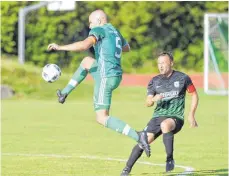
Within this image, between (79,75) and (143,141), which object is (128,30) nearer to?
(79,75)

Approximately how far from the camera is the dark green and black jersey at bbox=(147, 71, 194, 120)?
10.8m

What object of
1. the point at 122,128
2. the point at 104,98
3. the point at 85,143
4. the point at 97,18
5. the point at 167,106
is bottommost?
the point at 85,143

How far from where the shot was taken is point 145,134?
34.7 feet

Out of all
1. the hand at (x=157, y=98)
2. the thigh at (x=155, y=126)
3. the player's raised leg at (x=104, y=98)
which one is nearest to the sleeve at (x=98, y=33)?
the player's raised leg at (x=104, y=98)

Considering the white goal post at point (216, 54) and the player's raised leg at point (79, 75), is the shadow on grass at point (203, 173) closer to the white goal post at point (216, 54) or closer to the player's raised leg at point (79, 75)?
the player's raised leg at point (79, 75)

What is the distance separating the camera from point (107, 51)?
35.4 ft

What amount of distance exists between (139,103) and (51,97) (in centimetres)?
380

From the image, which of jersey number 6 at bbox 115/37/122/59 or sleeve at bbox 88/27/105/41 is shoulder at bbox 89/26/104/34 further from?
jersey number 6 at bbox 115/37/122/59

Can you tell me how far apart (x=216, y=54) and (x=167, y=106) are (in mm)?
23480

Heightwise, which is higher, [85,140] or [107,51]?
[107,51]

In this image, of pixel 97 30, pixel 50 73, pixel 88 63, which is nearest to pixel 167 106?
pixel 88 63

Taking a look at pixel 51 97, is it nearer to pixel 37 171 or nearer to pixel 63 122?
pixel 63 122

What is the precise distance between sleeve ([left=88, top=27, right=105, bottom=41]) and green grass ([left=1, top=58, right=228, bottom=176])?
5.99ft

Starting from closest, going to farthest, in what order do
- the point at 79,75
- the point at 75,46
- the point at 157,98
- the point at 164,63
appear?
the point at 75,46
the point at 157,98
the point at 164,63
the point at 79,75
